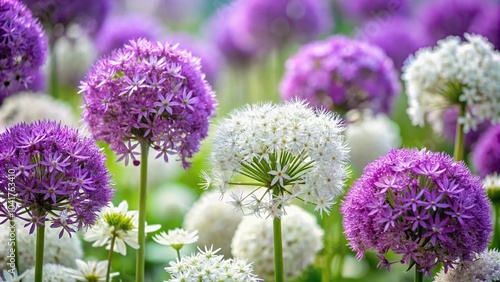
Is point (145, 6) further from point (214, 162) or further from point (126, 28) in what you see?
point (214, 162)

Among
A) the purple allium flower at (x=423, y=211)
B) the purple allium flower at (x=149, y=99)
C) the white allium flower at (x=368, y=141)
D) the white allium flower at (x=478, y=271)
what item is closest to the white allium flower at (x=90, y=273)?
the purple allium flower at (x=149, y=99)

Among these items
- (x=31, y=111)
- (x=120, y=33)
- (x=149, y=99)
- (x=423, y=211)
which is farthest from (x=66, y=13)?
(x=423, y=211)

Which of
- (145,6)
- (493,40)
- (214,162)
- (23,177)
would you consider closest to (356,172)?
(493,40)

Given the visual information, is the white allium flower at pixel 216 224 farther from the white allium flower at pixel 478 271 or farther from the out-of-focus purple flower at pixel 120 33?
the out-of-focus purple flower at pixel 120 33

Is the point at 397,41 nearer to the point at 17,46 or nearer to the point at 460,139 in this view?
the point at 460,139

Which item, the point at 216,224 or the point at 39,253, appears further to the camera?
the point at 216,224

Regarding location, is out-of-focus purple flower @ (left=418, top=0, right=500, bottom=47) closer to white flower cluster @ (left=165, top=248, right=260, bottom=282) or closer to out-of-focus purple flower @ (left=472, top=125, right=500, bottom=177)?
out-of-focus purple flower @ (left=472, top=125, right=500, bottom=177)
